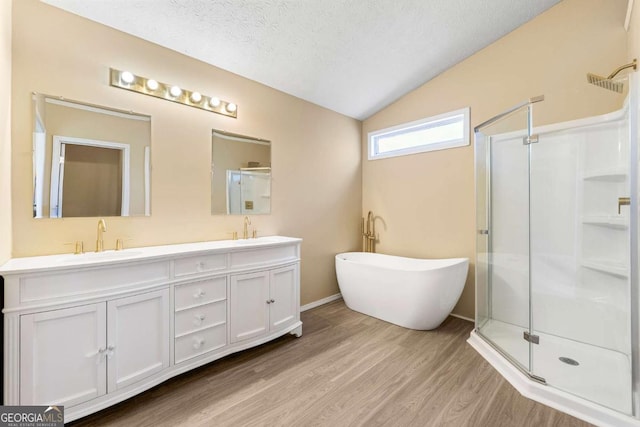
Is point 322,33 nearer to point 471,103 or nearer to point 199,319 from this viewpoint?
point 471,103

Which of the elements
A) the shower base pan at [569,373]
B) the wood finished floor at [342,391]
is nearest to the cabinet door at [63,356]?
the wood finished floor at [342,391]

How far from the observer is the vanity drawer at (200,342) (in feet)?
6.22

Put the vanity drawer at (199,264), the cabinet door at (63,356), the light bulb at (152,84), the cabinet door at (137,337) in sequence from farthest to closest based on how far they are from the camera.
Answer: the light bulb at (152,84), the vanity drawer at (199,264), the cabinet door at (137,337), the cabinet door at (63,356)

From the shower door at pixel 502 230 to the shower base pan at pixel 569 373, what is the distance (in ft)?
0.37

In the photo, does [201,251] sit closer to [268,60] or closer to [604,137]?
[268,60]

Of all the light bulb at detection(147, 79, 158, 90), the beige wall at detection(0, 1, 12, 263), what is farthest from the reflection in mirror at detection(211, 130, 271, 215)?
the beige wall at detection(0, 1, 12, 263)

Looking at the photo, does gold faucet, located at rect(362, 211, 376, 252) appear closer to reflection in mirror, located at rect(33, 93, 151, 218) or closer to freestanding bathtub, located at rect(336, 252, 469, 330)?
freestanding bathtub, located at rect(336, 252, 469, 330)

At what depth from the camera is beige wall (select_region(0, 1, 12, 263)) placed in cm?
150

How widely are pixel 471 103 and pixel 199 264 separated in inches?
123

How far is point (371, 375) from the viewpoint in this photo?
78.8 inches

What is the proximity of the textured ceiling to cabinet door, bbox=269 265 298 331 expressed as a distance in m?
1.95

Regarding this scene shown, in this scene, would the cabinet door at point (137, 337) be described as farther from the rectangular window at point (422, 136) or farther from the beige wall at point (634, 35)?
the beige wall at point (634, 35)

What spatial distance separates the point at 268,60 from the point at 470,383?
10.1 feet

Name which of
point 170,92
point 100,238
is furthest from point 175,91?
point 100,238
